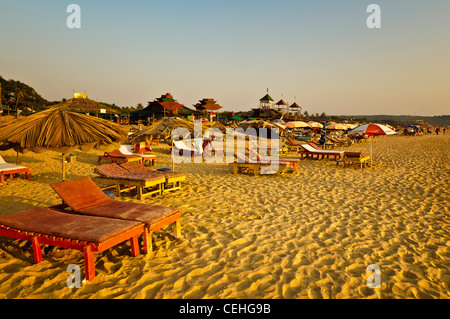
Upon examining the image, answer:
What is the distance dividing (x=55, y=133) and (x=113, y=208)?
183 cm

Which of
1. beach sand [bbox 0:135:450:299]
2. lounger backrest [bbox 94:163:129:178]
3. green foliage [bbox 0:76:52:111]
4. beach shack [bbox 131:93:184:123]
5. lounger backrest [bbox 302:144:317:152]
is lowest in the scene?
beach sand [bbox 0:135:450:299]

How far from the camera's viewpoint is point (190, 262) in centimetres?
340

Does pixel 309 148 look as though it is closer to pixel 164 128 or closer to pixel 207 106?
pixel 164 128

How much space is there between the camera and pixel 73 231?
3.12 metres

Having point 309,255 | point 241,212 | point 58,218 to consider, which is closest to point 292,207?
point 241,212

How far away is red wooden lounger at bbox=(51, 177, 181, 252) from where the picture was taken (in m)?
3.64

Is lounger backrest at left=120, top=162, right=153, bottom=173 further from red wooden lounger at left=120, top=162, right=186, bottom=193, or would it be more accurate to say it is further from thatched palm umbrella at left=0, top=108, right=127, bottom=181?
thatched palm umbrella at left=0, top=108, right=127, bottom=181

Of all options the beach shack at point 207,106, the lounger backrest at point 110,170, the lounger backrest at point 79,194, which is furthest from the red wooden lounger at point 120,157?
the beach shack at point 207,106

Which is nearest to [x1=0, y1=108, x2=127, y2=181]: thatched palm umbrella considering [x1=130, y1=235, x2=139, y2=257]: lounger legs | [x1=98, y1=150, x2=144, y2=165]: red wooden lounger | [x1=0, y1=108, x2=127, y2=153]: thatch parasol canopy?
[x1=0, y1=108, x2=127, y2=153]: thatch parasol canopy

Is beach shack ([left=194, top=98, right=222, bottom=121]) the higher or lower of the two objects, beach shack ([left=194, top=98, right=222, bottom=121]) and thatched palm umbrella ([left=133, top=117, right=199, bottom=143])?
the higher

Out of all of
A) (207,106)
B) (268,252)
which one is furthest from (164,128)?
(207,106)

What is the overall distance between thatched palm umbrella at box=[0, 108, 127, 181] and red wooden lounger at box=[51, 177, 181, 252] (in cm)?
71
